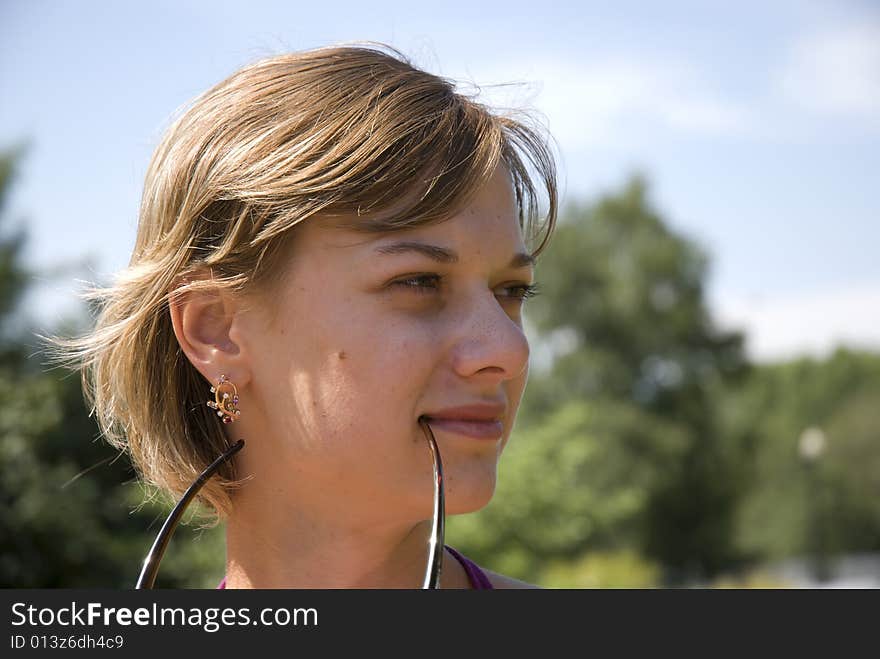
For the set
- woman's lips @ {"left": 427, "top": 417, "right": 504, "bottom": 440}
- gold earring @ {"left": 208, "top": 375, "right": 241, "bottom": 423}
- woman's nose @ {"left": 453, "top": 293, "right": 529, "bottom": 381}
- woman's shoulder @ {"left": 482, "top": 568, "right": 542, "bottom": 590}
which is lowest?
woman's shoulder @ {"left": 482, "top": 568, "right": 542, "bottom": 590}

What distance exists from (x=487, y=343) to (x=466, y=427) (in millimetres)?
141

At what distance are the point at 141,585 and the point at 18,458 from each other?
9.20m

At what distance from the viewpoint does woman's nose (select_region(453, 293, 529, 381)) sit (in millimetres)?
1513

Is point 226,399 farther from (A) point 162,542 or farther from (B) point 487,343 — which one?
(B) point 487,343

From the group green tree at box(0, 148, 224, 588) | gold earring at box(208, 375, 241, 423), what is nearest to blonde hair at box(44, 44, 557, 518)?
gold earring at box(208, 375, 241, 423)

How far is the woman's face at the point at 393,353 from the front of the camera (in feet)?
4.99

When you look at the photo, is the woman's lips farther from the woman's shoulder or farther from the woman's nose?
the woman's shoulder

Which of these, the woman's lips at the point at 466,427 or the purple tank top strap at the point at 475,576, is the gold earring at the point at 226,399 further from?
the purple tank top strap at the point at 475,576

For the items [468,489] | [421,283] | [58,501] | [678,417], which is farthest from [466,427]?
[678,417]

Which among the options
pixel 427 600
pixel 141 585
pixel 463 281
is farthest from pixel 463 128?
pixel 141 585

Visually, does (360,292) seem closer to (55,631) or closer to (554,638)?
(554,638)

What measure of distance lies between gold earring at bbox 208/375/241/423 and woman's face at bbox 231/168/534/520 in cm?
11

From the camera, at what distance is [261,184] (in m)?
1.60

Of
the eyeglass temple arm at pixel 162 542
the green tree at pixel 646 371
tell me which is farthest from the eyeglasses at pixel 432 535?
the green tree at pixel 646 371
